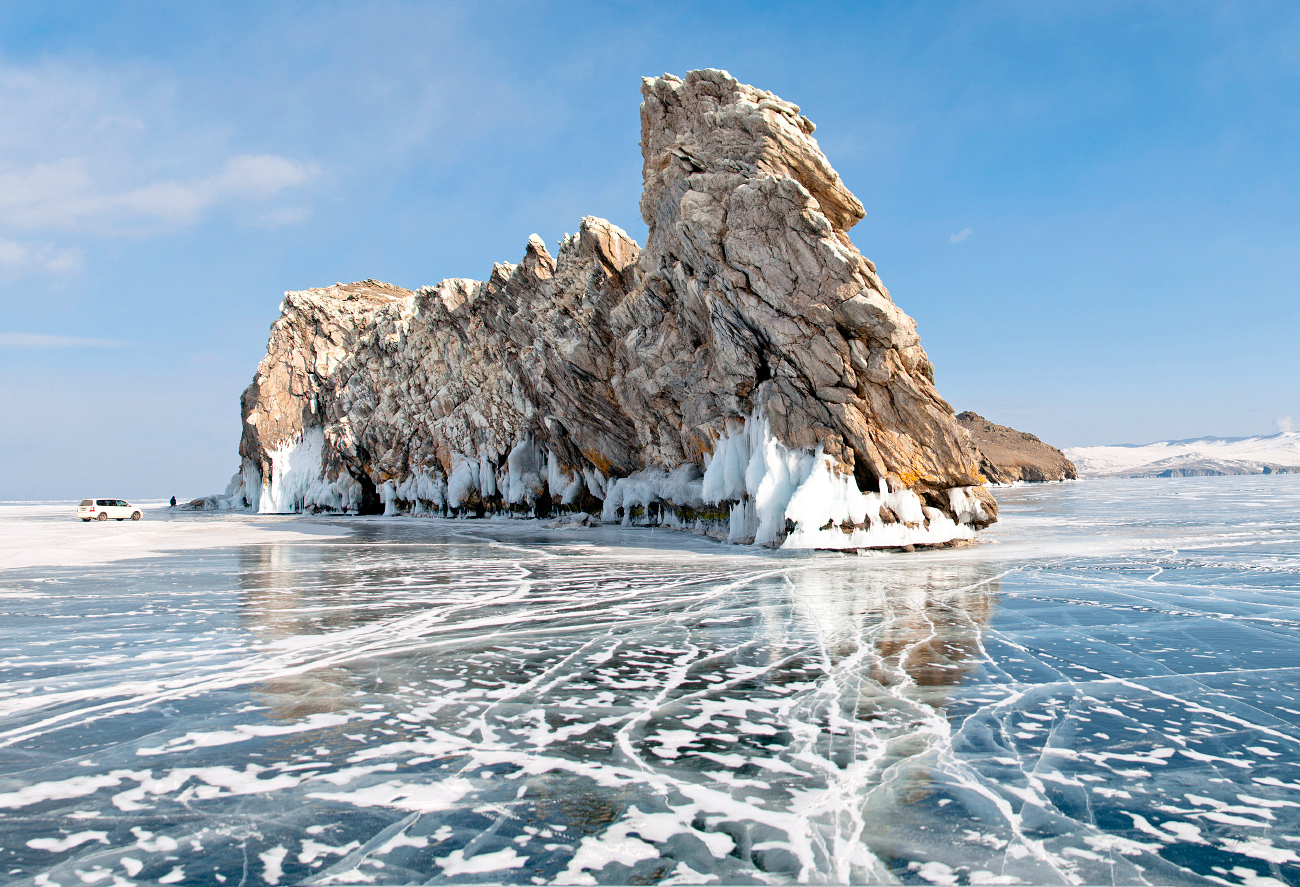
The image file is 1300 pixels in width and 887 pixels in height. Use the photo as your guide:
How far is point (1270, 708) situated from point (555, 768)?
6.52m

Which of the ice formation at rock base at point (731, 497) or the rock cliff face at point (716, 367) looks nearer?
the ice formation at rock base at point (731, 497)

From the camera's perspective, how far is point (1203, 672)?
8062mm

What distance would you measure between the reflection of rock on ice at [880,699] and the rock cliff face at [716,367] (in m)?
9.28

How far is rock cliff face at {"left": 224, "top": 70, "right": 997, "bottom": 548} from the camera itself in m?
23.5

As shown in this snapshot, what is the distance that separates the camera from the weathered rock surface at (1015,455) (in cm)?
14791

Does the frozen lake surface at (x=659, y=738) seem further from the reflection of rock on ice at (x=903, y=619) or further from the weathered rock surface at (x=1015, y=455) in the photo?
the weathered rock surface at (x=1015, y=455)

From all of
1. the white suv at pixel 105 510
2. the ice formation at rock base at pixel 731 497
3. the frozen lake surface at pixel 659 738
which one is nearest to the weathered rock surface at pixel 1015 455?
the ice formation at rock base at pixel 731 497

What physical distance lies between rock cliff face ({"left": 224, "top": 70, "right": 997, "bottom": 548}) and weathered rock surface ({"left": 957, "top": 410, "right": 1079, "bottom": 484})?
110m

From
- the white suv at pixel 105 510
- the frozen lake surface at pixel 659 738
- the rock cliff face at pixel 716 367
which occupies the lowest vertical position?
the frozen lake surface at pixel 659 738

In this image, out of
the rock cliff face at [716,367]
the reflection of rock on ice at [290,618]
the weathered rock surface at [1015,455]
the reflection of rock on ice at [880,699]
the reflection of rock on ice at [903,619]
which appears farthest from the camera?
the weathered rock surface at [1015,455]

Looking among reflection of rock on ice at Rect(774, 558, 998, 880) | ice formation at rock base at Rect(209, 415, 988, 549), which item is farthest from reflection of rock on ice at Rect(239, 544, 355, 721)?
ice formation at rock base at Rect(209, 415, 988, 549)

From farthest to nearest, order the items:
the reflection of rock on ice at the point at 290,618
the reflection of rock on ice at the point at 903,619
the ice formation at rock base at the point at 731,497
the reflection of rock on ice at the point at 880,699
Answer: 1. the ice formation at rock base at the point at 731,497
2. the reflection of rock on ice at the point at 903,619
3. the reflection of rock on ice at the point at 290,618
4. the reflection of rock on ice at the point at 880,699

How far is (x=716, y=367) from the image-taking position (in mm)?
27812

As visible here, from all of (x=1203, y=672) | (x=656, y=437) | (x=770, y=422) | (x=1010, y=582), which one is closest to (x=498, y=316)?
(x=656, y=437)
